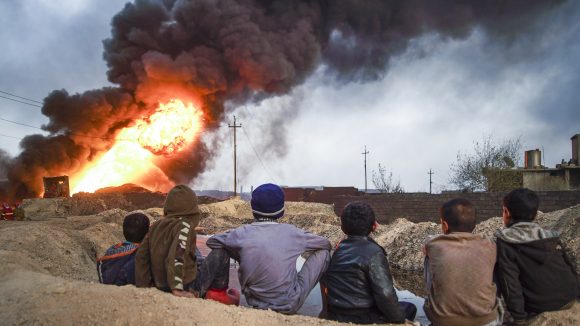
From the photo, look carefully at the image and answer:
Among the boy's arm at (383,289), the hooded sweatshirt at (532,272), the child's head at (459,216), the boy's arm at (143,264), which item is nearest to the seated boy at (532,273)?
the hooded sweatshirt at (532,272)

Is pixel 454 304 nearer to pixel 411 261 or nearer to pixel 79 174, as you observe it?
pixel 411 261

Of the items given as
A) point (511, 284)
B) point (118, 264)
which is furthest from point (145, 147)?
point (511, 284)

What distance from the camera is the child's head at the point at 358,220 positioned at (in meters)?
3.78

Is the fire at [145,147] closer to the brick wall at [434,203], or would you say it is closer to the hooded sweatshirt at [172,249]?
the brick wall at [434,203]

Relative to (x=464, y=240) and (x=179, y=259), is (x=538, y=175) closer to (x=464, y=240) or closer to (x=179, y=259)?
(x=464, y=240)

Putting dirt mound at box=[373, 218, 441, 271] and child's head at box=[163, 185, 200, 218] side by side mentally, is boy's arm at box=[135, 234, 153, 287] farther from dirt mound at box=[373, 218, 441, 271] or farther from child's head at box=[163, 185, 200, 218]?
dirt mound at box=[373, 218, 441, 271]

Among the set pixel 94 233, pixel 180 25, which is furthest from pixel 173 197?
pixel 180 25

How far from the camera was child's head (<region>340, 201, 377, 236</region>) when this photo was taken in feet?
12.4

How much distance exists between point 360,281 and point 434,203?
16.0 meters

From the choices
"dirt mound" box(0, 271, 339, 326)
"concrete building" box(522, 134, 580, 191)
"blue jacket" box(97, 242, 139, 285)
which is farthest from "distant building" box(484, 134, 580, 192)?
"dirt mound" box(0, 271, 339, 326)

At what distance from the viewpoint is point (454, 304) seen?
3498mm

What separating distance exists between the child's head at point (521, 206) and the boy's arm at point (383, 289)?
1.08 meters

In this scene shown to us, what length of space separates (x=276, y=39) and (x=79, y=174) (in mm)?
17603

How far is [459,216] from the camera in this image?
11.8 feet
